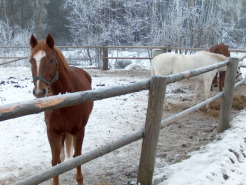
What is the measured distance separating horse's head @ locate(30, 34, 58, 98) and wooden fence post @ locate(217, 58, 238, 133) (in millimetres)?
2544

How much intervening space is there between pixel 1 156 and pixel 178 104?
432 cm

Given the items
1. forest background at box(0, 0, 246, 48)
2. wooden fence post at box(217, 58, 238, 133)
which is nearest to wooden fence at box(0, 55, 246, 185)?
wooden fence post at box(217, 58, 238, 133)

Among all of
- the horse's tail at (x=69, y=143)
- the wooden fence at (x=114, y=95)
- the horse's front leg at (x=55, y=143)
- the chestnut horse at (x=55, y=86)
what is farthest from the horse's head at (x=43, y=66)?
the horse's tail at (x=69, y=143)

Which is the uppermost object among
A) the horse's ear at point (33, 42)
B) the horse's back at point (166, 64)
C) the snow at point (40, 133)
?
the horse's ear at point (33, 42)

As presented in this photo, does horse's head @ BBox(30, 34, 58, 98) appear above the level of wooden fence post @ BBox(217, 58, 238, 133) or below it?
above

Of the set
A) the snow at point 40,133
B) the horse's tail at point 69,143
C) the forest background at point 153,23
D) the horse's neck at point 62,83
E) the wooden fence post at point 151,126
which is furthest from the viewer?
the forest background at point 153,23

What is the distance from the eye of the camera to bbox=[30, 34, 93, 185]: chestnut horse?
→ 2.31 m

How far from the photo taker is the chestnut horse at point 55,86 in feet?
7.59

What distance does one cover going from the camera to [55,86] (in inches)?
101

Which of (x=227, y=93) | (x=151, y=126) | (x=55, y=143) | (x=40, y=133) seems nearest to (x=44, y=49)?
(x=55, y=143)

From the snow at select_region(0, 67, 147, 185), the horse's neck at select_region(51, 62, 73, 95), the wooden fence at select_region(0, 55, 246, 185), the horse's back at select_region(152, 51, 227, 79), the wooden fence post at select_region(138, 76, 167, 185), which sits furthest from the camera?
the horse's back at select_region(152, 51, 227, 79)

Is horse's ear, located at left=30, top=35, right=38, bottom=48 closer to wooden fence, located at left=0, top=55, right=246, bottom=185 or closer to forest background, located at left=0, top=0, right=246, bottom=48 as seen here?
wooden fence, located at left=0, top=55, right=246, bottom=185

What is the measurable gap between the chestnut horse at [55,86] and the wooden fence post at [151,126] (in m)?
0.79

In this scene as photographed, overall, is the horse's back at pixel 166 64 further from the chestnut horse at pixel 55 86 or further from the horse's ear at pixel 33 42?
the horse's ear at pixel 33 42
